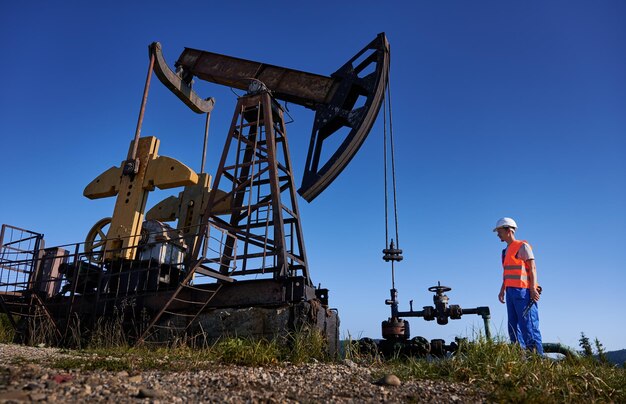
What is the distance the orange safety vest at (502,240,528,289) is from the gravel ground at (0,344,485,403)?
2.07 meters

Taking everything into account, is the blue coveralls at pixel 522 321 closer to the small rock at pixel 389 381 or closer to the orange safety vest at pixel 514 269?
the orange safety vest at pixel 514 269

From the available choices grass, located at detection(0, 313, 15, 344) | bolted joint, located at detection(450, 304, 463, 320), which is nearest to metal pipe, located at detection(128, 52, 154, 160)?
grass, located at detection(0, 313, 15, 344)

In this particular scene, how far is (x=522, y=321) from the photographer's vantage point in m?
5.36

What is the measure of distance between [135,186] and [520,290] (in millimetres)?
8480

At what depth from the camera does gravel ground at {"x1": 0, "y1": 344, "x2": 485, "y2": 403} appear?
290 cm

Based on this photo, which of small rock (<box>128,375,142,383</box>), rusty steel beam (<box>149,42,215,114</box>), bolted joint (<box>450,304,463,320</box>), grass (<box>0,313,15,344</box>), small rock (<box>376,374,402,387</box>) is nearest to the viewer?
small rock (<box>128,375,142,383</box>)

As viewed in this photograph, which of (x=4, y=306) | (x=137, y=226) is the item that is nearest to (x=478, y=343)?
(x=137, y=226)

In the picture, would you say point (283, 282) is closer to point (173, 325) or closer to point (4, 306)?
point (173, 325)

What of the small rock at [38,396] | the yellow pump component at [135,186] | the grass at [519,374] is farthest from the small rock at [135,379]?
the yellow pump component at [135,186]

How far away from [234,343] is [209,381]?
1.59 metres

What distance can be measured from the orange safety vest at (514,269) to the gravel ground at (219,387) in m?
2.07

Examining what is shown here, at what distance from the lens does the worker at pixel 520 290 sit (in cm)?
529

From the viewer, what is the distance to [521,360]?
436cm

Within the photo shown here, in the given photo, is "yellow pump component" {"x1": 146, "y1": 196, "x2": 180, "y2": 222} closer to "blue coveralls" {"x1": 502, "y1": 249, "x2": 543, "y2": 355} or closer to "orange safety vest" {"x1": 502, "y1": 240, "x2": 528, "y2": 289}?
"orange safety vest" {"x1": 502, "y1": 240, "x2": 528, "y2": 289}
